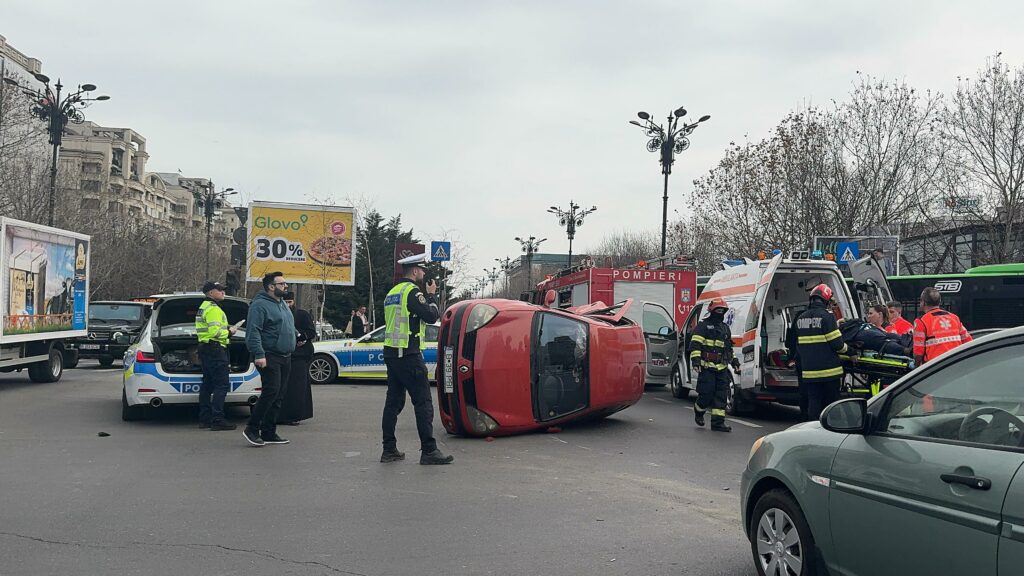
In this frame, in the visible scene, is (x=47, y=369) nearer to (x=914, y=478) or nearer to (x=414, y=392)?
(x=414, y=392)

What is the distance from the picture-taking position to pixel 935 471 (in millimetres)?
3240

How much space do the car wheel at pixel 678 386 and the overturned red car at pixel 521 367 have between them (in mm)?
4998

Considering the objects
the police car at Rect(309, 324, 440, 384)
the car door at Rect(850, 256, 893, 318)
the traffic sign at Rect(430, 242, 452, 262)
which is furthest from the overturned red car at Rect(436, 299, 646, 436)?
the traffic sign at Rect(430, 242, 452, 262)

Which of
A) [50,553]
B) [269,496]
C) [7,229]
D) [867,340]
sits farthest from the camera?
[7,229]

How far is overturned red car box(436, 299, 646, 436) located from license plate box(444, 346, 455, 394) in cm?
1

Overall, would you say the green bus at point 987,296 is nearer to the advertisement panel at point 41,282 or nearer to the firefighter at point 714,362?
the firefighter at point 714,362

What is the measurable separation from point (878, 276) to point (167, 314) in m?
10.1

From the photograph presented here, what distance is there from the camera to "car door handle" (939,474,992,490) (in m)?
2.98

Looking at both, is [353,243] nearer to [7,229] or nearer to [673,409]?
[7,229]

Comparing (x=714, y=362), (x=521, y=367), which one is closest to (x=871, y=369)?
(x=714, y=362)

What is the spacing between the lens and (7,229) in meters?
13.1

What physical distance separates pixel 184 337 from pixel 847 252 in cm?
1227

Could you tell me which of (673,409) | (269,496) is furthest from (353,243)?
(269,496)

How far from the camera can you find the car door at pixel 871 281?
481 inches
